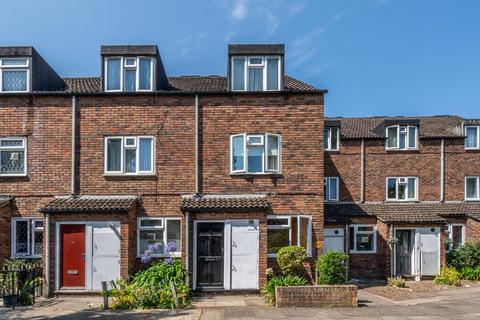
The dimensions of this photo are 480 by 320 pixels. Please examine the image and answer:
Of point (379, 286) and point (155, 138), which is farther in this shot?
point (379, 286)

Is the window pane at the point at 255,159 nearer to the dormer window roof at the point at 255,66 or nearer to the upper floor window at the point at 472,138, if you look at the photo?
the dormer window roof at the point at 255,66

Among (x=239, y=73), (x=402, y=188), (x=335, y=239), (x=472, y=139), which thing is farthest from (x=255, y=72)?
(x=472, y=139)

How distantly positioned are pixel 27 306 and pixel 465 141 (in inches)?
880

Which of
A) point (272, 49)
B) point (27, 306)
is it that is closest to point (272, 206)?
point (272, 49)

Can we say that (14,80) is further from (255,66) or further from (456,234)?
(456,234)

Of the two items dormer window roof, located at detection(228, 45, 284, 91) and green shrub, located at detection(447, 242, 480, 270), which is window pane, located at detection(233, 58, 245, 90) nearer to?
dormer window roof, located at detection(228, 45, 284, 91)

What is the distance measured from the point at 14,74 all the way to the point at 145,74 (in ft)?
16.6

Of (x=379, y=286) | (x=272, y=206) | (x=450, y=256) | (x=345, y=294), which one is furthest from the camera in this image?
(x=450, y=256)

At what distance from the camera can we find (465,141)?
67.6 ft

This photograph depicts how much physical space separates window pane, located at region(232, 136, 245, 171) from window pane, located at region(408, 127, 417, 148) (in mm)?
11680

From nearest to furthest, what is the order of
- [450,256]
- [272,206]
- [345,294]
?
1. [345,294]
2. [272,206]
3. [450,256]

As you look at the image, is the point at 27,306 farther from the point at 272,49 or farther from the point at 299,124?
the point at 272,49

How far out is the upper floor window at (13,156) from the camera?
45.0 feet

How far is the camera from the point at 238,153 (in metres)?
13.7
